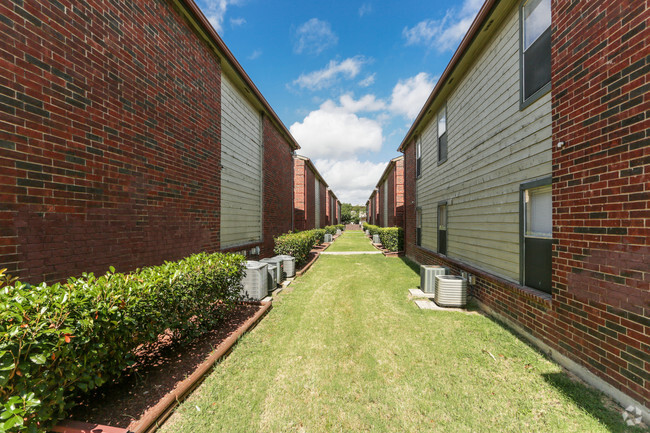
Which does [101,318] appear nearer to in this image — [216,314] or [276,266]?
[216,314]

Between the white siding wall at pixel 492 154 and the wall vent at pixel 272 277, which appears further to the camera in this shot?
the wall vent at pixel 272 277

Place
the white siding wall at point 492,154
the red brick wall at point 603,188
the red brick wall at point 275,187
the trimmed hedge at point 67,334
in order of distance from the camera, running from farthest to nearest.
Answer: the red brick wall at point 275,187, the white siding wall at point 492,154, the red brick wall at point 603,188, the trimmed hedge at point 67,334

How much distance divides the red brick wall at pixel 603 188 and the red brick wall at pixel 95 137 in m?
6.44

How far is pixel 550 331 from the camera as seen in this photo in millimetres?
3346

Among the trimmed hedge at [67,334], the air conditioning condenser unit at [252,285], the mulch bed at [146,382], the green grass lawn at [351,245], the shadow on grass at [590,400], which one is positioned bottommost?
the green grass lawn at [351,245]

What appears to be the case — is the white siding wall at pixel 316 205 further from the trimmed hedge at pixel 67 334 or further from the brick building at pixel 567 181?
the trimmed hedge at pixel 67 334

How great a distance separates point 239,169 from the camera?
24.8ft

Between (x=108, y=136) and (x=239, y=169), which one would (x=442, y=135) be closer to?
(x=239, y=169)

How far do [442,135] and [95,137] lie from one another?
29.2 feet

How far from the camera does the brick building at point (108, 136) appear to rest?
2.45 m

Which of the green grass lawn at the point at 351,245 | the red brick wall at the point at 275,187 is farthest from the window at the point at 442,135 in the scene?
the green grass lawn at the point at 351,245

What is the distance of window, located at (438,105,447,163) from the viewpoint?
7707 millimetres

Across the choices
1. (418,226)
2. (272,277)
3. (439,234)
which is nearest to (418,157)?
(418,226)

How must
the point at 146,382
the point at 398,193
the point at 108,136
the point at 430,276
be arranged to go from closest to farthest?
the point at 146,382 → the point at 108,136 → the point at 430,276 → the point at 398,193
